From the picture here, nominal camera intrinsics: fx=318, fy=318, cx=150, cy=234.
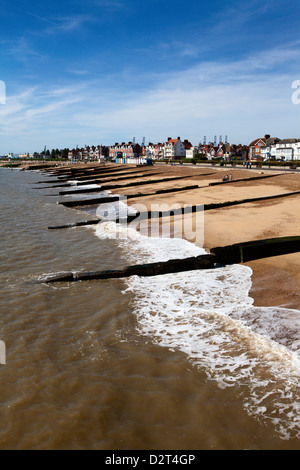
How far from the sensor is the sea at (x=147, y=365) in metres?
4.63

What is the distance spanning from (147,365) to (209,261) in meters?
6.00

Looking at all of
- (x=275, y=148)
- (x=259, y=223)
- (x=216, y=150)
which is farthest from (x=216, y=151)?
(x=259, y=223)

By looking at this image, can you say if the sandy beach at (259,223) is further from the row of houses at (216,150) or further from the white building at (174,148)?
the white building at (174,148)

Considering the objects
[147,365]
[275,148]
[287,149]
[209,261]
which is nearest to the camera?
[147,365]

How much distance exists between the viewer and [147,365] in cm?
618

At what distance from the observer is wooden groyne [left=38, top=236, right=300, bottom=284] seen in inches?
424

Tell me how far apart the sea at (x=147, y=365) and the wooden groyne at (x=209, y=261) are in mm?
252

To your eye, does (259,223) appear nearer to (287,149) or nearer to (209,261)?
(209,261)

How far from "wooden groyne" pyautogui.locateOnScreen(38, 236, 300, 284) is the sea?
25cm

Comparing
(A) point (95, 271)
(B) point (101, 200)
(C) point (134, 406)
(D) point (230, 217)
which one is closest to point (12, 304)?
(A) point (95, 271)

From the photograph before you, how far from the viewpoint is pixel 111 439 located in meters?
4.54

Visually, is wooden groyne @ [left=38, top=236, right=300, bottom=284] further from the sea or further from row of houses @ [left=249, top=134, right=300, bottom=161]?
row of houses @ [left=249, top=134, right=300, bottom=161]

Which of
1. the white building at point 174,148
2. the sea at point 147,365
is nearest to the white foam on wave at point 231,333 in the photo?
the sea at point 147,365
